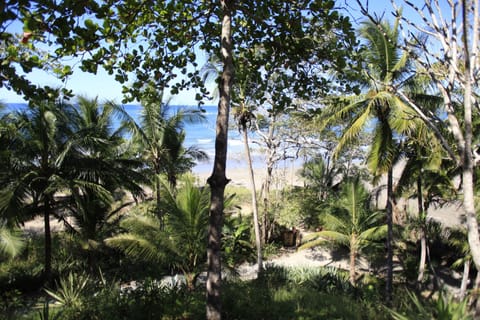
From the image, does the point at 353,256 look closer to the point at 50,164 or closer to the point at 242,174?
the point at 50,164

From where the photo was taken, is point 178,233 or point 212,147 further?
point 212,147

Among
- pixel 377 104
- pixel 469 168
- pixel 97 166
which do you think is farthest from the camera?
pixel 377 104

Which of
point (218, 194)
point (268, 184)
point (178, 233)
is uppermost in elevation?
point (218, 194)

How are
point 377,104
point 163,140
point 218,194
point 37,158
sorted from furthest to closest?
point 163,140 → point 377,104 → point 37,158 → point 218,194

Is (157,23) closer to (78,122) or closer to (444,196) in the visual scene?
(78,122)

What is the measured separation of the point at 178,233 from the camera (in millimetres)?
8266

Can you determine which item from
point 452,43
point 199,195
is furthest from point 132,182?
point 452,43

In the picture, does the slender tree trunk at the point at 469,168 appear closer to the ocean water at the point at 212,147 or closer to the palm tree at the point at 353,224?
the palm tree at the point at 353,224

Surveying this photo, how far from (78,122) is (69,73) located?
779cm

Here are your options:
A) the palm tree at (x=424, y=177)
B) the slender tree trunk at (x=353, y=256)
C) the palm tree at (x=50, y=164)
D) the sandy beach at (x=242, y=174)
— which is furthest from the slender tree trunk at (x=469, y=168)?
the sandy beach at (x=242, y=174)

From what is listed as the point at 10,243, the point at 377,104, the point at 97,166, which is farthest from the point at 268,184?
the point at 10,243

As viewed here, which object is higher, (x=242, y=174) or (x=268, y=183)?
(x=268, y=183)

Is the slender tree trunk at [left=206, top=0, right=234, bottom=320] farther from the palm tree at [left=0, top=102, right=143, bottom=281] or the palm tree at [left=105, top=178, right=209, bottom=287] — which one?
the palm tree at [left=0, top=102, right=143, bottom=281]

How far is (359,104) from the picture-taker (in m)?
10.6
